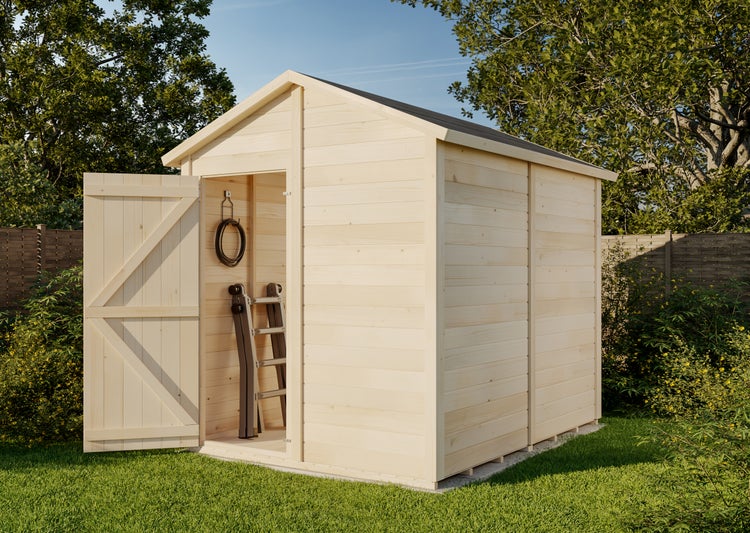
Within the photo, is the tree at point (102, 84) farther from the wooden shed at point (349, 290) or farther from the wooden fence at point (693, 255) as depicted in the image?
the wooden fence at point (693, 255)

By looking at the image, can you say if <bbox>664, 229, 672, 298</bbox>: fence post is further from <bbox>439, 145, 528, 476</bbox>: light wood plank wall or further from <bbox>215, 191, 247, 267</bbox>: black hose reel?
<bbox>215, 191, 247, 267</bbox>: black hose reel

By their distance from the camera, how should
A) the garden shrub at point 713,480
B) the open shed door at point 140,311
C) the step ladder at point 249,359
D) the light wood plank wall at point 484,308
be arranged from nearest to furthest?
1. the garden shrub at point 713,480
2. the light wood plank wall at point 484,308
3. the open shed door at point 140,311
4. the step ladder at point 249,359

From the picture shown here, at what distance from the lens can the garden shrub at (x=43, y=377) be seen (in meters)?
7.12

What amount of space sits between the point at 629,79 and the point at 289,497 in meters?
8.66

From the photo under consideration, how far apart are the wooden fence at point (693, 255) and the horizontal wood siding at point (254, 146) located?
203 inches

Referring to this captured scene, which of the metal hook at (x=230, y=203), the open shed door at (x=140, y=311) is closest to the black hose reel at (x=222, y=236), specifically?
the metal hook at (x=230, y=203)

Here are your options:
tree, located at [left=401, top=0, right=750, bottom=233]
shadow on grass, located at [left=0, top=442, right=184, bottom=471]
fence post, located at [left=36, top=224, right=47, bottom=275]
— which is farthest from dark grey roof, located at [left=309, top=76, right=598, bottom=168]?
fence post, located at [left=36, top=224, right=47, bottom=275]

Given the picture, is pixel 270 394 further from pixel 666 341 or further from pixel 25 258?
pixel 666 341

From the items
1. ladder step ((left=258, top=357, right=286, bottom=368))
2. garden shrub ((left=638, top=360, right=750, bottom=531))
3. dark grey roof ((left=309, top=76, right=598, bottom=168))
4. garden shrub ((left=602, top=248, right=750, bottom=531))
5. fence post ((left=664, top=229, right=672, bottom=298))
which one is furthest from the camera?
fence post ((left=664, top=229, right=672, bottom=298))

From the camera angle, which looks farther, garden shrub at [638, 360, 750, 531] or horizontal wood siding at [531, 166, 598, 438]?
horizontal wood siding at [531, 166, 598, 438]

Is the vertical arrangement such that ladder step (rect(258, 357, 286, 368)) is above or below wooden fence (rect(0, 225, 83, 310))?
below

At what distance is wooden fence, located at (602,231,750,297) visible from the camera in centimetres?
928

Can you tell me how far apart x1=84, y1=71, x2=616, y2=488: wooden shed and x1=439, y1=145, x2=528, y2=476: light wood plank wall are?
0.02 meters

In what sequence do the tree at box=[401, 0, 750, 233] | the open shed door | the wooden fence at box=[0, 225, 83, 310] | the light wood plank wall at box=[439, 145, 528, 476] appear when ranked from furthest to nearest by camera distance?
1. the tree at box=[401, 0, 750, 233]
2. the wooden fence at box=[0, 225, 83, 310]
3. the open shed door
4. the light wood plank wall at box=[439, 145, 528, 476]
